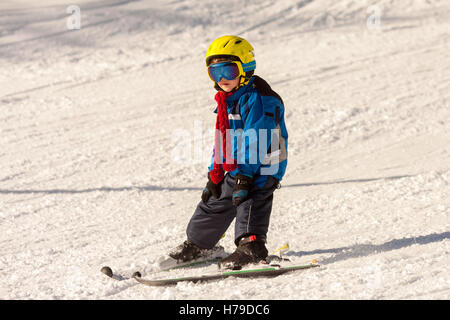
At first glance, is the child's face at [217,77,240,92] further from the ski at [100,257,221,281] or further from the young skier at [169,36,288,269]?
the ski at [100,257,221,281]

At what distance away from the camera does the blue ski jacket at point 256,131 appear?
10.6 ft

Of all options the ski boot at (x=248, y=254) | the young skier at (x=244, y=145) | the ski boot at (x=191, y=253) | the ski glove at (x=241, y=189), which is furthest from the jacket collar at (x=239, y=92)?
the ski boot at (x=191, y=253)

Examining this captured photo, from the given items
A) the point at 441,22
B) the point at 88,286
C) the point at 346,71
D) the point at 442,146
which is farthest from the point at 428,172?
the point at 441,22

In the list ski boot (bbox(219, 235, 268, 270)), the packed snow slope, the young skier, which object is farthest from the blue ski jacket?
the packed snow slope

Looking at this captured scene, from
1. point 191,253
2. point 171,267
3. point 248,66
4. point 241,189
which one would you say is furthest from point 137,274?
point 248,66

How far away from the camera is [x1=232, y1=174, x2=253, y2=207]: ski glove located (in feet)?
10.6

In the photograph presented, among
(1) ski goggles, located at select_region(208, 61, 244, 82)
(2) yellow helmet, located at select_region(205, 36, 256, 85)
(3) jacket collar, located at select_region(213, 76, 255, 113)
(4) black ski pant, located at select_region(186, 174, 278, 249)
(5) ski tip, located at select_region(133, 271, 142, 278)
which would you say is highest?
(2) yellow helmet, located at select_region(205, 36, 256, 85)

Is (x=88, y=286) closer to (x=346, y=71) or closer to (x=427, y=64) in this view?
(x=346, y=71)

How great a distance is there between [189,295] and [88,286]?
2.05 ft

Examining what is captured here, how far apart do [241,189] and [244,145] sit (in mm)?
250

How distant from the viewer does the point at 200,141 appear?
254 inches

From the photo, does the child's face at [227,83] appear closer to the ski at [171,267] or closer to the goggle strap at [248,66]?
the goggle strap at [248,66]

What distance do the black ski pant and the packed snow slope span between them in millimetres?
339

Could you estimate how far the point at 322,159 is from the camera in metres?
5.83
